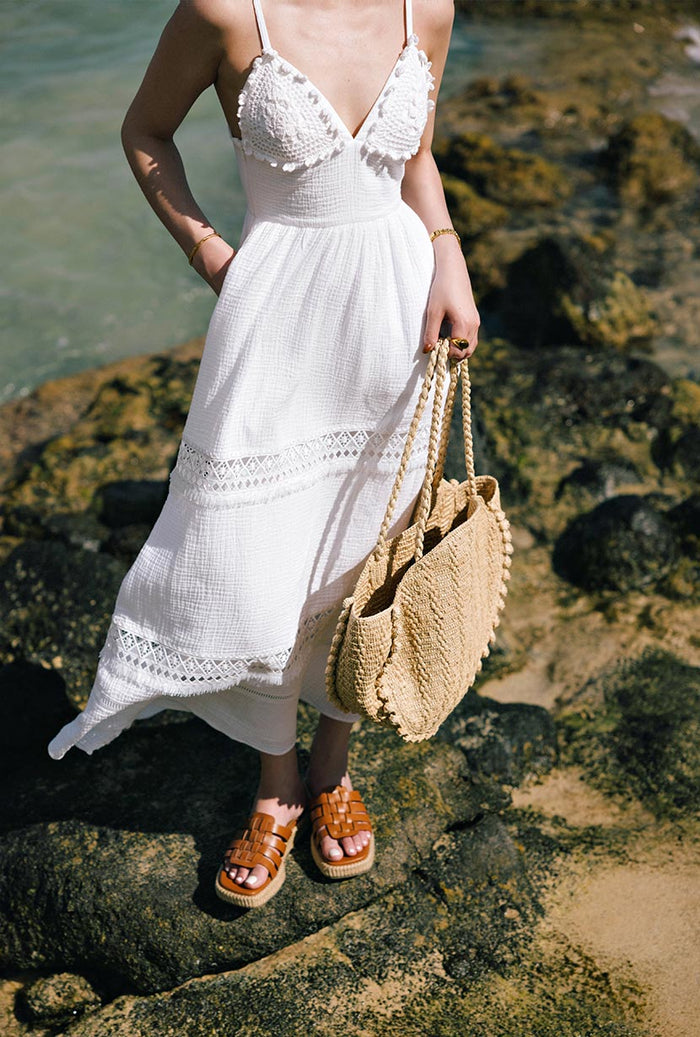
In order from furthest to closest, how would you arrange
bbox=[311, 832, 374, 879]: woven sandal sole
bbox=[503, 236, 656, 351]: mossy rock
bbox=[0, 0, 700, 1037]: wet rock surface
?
bbox=[503, 236, 656, 351]: mossy rock, bbox=[311, 832, 374, 879]: woven sandal sole, bbox=[0, 0, 700, 1037]: wet rock surface

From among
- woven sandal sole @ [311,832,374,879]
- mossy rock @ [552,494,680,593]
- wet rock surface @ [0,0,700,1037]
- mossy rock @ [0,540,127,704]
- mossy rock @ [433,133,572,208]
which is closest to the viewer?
wet rock surface @ [0,0,700,1037]

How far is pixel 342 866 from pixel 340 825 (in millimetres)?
111

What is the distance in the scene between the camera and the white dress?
6.66ft

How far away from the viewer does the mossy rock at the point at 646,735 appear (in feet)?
10.0

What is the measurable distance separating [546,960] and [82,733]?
140 cm

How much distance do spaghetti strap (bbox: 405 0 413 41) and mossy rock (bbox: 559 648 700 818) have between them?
233cm

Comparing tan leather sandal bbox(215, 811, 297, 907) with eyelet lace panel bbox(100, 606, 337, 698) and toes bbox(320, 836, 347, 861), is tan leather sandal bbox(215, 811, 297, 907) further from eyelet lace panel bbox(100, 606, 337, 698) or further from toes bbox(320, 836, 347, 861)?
eyelet lace panel bbox(100, 606, 337, 698)

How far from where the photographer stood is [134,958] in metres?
2.52

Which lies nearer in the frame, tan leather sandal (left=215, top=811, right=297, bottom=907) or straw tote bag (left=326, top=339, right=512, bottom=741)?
straw tote bag (left=326, top=339, right=512, bottom=741)

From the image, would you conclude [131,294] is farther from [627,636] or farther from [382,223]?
[382,223]

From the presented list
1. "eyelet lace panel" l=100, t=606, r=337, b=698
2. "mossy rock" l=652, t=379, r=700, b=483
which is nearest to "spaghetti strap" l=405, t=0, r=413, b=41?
"eyelet lace panel" l=100, t=606, r=337, b=698

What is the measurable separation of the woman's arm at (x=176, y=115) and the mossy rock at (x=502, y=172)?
22.8ft

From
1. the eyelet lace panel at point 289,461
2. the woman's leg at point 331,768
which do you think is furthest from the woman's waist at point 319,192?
the woman's leg at point 331,768

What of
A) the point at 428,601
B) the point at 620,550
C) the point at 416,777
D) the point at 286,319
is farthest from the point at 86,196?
the point at 428,601
